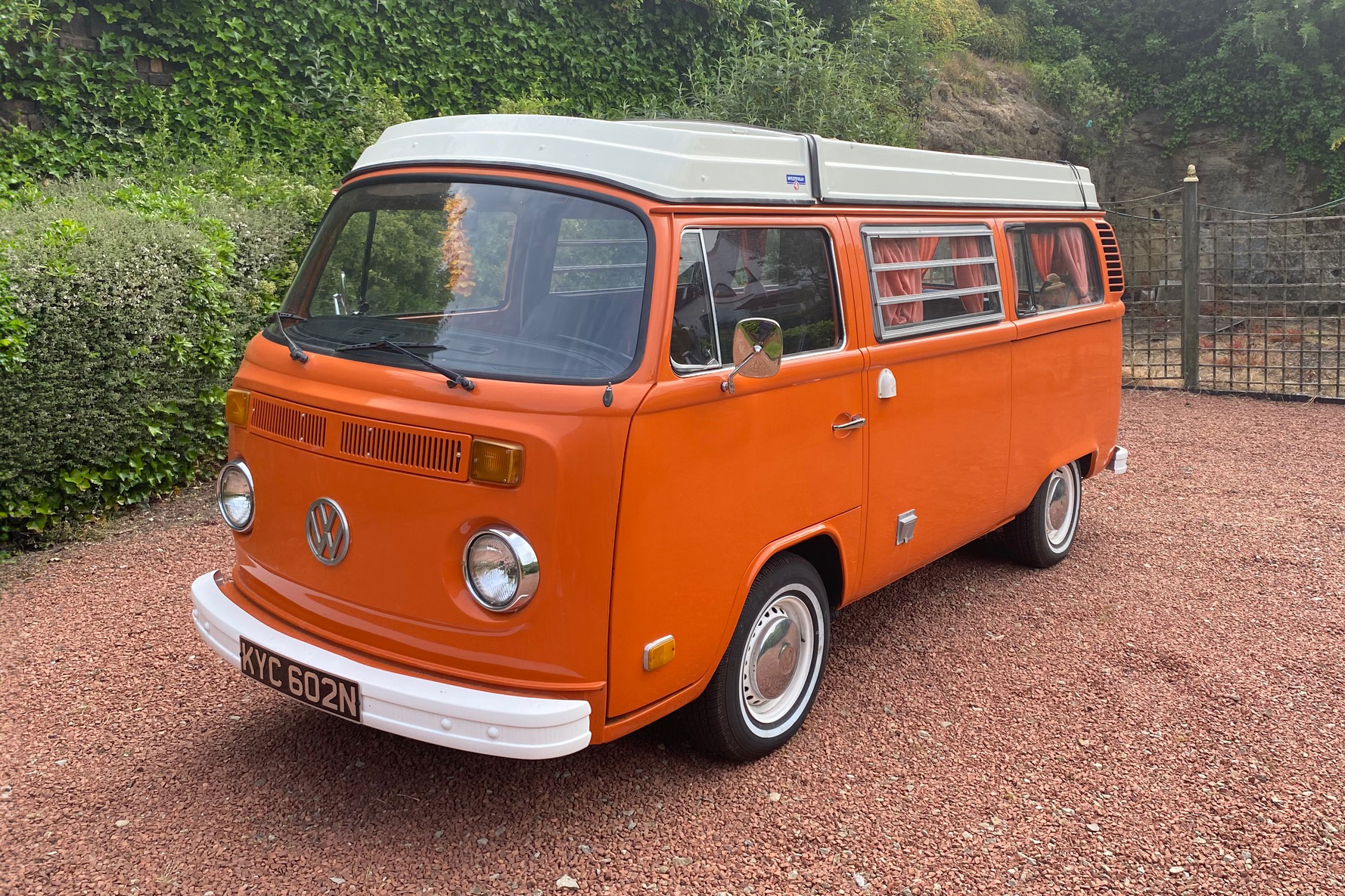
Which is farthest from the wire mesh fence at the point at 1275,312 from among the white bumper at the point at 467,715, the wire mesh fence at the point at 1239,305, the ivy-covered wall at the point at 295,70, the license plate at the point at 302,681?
the license plate at the point at 302,681

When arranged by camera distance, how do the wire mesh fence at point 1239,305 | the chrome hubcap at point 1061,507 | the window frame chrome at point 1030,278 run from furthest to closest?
the wire mesh fence at point 1239,305 → the chrome hubcap at point 1061,507 → the window frame chrome at point 1030,278

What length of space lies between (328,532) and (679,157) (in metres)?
1.66

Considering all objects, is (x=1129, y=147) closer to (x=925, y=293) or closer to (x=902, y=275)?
(x=925, y=293)

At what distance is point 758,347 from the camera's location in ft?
10.6

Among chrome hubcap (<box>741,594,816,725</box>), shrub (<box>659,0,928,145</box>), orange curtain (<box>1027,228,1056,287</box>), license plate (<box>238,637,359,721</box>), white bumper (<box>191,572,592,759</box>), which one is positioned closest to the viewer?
white bumper (<box>191,572,592,759</box>)

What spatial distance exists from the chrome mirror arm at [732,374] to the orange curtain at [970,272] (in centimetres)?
188

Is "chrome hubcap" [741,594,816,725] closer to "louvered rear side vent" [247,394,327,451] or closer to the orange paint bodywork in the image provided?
the orange paint bodywork

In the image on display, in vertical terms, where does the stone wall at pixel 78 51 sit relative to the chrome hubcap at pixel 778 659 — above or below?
above

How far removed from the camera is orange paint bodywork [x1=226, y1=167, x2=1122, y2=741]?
118 inches

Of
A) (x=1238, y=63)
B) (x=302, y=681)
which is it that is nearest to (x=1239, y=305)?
(x=1238, y=63)

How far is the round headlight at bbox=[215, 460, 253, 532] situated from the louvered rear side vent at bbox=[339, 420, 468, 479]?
614mm

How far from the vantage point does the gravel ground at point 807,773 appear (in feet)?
10.5

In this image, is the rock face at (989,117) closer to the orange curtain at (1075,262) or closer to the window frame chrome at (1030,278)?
the window frame chrome at (1030,278)

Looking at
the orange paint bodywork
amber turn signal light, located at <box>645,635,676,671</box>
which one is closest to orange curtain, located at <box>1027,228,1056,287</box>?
the orange paint bodywork
